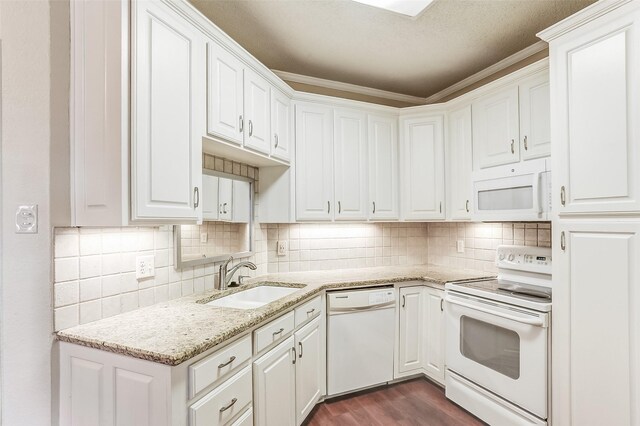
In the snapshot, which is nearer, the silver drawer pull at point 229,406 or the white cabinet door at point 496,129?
Answer: the silver drawer pull at point 229,406

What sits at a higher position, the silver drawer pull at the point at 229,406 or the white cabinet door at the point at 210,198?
the white cabinet door at the point at 210,198

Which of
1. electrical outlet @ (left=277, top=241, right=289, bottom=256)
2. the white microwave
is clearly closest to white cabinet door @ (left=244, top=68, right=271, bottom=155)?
electrical outlet @ (left=277, top=241, right=289, bottom=256)

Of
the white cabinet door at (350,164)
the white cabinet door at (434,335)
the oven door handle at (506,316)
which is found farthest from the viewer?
the white cabinet door at (350,164)

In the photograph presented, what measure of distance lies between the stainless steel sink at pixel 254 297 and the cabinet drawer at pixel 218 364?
597 mm

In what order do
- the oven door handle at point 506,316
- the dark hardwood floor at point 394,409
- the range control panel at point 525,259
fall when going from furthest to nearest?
the dark hardwood floor at point 394,409, the range control panel at point 525,259, the oven door handle at point 506,316

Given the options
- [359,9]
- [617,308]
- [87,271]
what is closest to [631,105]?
[617,308]

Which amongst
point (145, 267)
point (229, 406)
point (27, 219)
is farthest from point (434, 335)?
point (27, 219)

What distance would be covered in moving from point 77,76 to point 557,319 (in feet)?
8.92

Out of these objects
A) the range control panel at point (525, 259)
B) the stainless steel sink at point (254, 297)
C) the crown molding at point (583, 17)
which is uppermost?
the crown molding at point (583, 17)

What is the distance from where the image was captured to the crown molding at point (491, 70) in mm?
2489

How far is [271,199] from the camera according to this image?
108 inches

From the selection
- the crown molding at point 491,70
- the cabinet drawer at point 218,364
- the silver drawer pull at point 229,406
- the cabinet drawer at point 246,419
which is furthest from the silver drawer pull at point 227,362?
the crown molding at point 491,70

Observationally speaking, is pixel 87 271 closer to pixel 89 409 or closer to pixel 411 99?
pixel 89 409

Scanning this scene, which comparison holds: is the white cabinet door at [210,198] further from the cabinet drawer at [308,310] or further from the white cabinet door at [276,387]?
the white cabinet door at [276,387]
